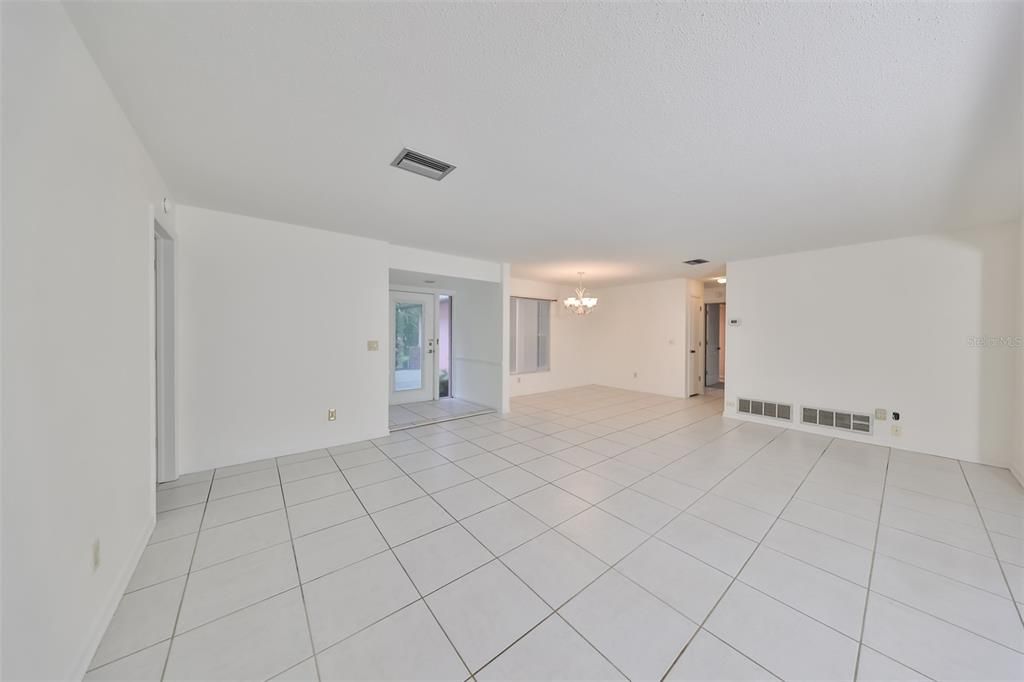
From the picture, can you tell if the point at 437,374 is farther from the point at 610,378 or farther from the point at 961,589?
the point at 961,589

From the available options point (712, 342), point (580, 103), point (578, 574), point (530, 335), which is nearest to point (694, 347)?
point (712, 342)

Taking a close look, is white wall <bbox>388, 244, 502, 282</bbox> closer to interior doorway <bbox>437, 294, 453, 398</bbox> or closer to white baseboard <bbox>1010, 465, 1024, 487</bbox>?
interior doorway <bbox>437, 294, 453, 398</bbox>

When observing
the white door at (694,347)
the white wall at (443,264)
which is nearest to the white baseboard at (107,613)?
the white wall at (443,264)

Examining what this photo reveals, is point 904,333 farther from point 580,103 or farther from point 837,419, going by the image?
point 580,103

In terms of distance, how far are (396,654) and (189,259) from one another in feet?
12.1

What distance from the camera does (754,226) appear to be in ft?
11.6

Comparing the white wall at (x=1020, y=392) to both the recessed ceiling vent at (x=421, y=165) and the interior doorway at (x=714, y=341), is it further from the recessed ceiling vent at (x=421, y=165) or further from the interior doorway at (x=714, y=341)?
the interior doorway at (x=714, y=341)

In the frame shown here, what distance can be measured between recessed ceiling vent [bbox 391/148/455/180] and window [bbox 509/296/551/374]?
447 cm

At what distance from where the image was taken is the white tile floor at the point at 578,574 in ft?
4.54

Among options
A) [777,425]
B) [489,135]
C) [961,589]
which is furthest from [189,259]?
[777,425]

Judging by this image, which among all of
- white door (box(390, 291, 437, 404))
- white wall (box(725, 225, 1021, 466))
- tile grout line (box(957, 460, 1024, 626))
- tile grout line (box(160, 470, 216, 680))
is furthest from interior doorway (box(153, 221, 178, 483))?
white wall (box(725, 225, 1021, 466))

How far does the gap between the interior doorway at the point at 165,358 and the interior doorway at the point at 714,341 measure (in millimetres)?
9862

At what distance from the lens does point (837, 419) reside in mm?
4363

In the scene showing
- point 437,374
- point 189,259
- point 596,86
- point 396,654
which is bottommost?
point 396,654
